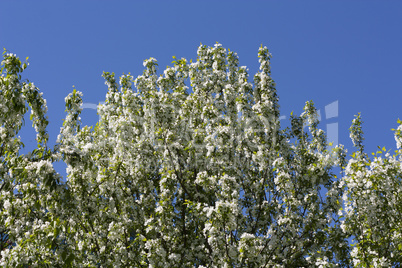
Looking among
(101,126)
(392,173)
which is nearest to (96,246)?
(101,126)

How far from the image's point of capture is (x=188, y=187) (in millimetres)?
11789

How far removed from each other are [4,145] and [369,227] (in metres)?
9.40

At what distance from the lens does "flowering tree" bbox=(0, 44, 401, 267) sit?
326 inches

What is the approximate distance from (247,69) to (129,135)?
16.3ft

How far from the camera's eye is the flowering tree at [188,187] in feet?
27.2

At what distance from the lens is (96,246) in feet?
35.7

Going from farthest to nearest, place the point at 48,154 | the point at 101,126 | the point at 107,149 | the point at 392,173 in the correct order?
1. the point at 101,126
2. the point at 107,149
3. the point at 392,173
4. the point at 48,154

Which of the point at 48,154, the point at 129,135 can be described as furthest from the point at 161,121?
the point at 48,154

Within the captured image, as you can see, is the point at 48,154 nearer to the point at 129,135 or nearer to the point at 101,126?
the point at 129,135

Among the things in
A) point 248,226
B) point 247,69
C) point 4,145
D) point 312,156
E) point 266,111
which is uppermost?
point 247,69

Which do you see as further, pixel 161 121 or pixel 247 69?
pixel 247 69

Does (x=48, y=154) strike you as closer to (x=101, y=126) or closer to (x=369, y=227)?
(x=101, y=126)

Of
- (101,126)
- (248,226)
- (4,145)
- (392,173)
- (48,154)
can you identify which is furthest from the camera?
(101,126)

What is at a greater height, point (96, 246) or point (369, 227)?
point (369, 227)
